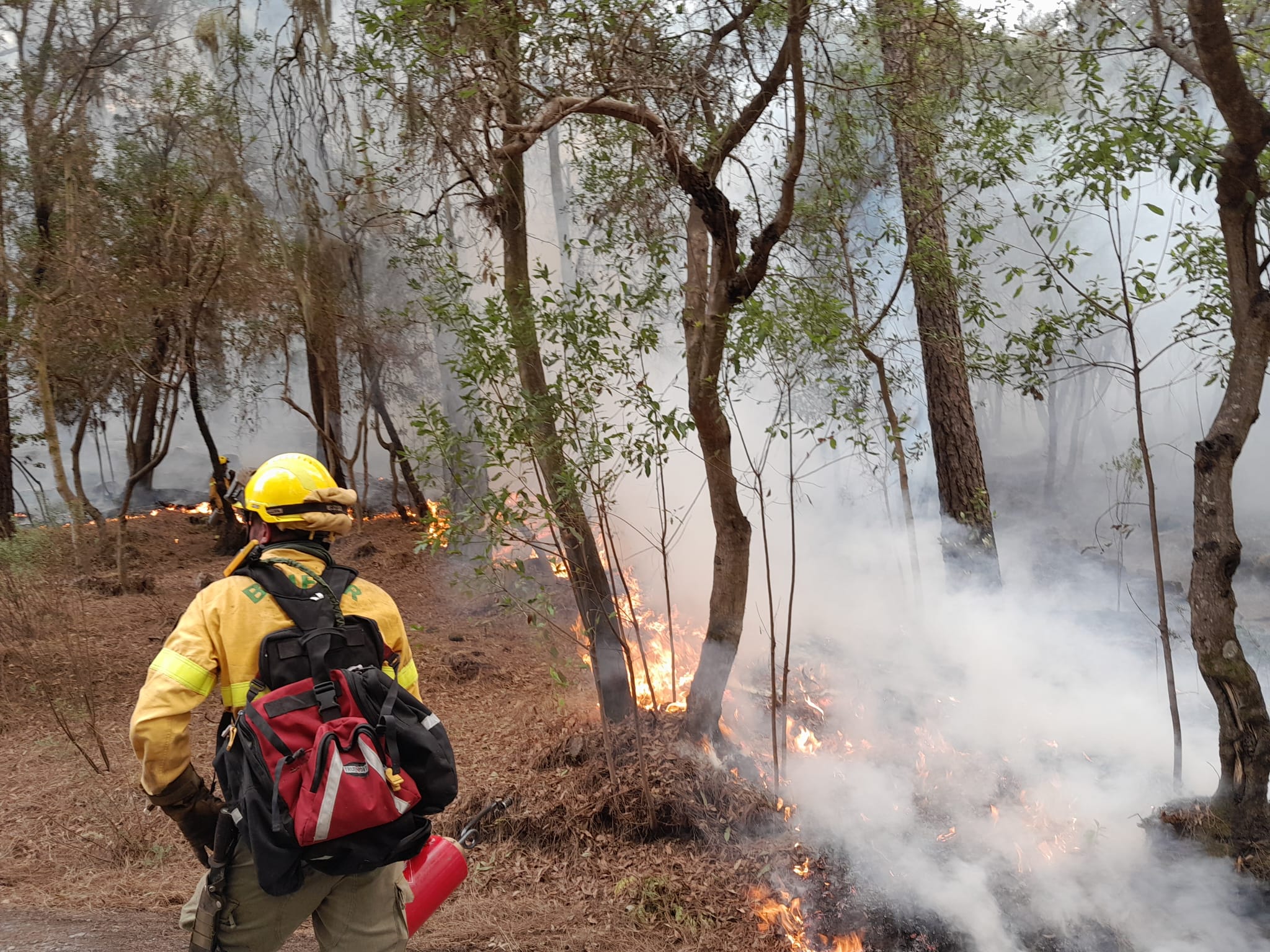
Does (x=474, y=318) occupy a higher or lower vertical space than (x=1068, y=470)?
higher

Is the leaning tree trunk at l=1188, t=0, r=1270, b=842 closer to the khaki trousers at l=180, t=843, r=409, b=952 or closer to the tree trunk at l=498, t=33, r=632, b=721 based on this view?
the tree trunk at l=498, t=33, r=632, b=721

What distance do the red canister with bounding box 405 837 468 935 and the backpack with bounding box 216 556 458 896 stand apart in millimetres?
628

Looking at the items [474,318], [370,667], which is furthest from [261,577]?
[474,318]

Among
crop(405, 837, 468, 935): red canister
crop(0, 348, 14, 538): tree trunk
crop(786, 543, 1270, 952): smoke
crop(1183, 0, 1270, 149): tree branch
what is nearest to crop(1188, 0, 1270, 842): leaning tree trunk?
crop(1183, 0, 1270, 149): tree branch

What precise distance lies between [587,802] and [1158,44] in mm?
5870

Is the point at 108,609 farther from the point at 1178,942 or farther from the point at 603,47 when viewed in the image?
the point at 1178,942

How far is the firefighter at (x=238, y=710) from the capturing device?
2.47 metres

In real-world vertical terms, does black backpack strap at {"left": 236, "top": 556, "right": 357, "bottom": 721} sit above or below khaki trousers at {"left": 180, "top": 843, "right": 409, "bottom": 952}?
above

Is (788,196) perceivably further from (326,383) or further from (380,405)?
(326,383)

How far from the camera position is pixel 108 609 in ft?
34.3

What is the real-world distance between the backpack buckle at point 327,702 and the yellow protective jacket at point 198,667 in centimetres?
23

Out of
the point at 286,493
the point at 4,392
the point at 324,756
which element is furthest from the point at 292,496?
the point at 4,392

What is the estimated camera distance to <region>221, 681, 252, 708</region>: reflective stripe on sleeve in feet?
8.26

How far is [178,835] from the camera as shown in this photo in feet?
18.9
